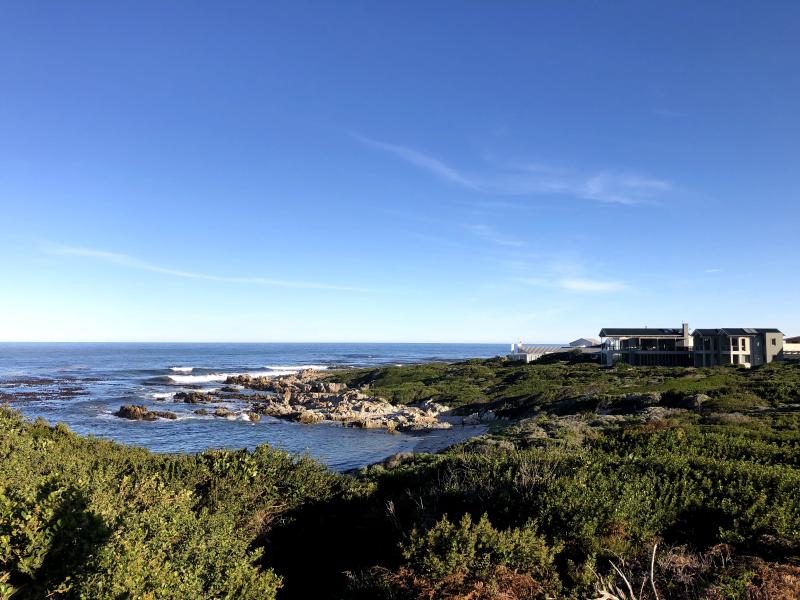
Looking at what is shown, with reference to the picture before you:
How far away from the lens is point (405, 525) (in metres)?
9.39

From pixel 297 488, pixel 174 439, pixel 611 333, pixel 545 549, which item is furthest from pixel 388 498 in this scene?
pixel 611 333

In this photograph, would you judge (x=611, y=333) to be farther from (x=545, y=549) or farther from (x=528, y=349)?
(x=545, y=549)

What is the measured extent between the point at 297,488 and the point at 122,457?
4.57 metres

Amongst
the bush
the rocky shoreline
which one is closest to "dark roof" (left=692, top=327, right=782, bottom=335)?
the rocky shoreline

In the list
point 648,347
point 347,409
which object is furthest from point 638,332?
point 347,409

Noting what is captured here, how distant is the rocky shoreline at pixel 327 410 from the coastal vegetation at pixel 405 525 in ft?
79.6

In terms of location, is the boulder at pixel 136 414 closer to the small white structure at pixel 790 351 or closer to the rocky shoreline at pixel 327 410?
Answer: the rocky shoreline at pixel 327 410

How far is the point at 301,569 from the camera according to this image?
9250 mm

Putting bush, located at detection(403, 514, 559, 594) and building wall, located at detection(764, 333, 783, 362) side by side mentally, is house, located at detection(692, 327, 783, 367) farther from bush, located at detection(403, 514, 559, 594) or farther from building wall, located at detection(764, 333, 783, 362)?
bush, located at detection(403, 514, 559, 594)

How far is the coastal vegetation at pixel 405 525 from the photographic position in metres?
6.03

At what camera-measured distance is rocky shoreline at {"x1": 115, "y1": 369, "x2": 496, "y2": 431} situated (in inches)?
1543

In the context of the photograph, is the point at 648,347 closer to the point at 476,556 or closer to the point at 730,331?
the point at 730,331

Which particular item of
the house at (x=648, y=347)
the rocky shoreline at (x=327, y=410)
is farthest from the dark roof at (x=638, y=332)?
the rocky shoreline at (x=327, y=410)

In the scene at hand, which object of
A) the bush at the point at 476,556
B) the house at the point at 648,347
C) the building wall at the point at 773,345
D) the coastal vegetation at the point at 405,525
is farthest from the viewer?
the house at the point at 648,347
